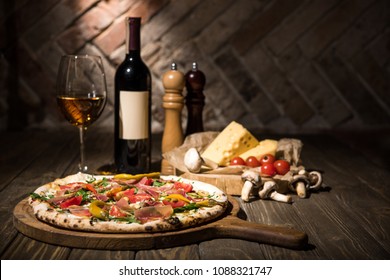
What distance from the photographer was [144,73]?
1817mm

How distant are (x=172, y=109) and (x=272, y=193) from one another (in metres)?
0.52

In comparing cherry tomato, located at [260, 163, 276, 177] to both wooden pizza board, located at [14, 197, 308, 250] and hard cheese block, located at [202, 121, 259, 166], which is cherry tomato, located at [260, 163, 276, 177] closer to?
hard cheese block, located at [202, 121, 259, 166]

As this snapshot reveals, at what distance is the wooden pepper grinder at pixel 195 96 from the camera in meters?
2.03

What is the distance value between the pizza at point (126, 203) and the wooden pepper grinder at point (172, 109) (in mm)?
364

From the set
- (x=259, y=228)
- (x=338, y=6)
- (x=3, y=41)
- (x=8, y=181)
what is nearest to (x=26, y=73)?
(x=3, y=41)

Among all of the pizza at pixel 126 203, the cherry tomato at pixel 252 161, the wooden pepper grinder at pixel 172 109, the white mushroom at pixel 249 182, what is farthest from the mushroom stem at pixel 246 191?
the wooden pepper grinder at pixel 172 109

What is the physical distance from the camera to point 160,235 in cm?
122

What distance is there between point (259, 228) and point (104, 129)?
75.4 inches

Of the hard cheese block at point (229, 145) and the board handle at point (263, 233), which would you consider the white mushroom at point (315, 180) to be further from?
the board handle at point (263, 233)

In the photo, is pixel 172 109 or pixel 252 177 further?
pixel 172 109

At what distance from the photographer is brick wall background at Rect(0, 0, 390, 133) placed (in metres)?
3.02

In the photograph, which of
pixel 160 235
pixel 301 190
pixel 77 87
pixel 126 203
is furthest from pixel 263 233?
pixel 77 87

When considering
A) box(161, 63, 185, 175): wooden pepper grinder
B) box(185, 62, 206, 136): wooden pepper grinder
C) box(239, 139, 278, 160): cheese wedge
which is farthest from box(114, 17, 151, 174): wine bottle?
box(239, 139, 278, 160): cheese wedge

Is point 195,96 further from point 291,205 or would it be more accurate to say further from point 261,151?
point 291,205
